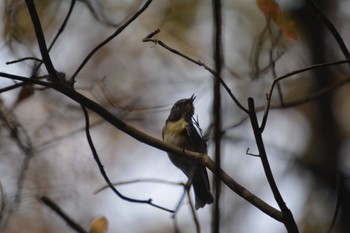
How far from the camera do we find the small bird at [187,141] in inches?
131

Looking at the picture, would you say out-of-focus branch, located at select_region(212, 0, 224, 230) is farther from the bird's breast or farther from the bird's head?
the bird's head

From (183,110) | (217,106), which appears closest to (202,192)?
(183,110)

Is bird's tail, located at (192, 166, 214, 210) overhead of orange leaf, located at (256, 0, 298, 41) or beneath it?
beneath

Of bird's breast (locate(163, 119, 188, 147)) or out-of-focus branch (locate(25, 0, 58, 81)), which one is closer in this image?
out-of-focus branch (locate(25, 0, 58, 81))

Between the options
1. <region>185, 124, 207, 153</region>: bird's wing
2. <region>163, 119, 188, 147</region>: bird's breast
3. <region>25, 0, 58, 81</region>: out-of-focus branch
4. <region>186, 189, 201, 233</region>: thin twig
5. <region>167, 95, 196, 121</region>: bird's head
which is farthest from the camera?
<region>167, 95, 196, 121</region>: bird's head

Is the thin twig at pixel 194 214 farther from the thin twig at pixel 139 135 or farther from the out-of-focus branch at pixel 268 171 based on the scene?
the out-of-focus branch at pixel 268 171

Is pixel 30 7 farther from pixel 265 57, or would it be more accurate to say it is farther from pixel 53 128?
pixel 265 57

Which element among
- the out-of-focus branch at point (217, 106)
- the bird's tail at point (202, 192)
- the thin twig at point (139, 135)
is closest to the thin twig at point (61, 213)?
the thin twig at point (139, 135)

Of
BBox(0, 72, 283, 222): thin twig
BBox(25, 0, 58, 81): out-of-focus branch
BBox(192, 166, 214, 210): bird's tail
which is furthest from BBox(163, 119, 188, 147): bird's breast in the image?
BBox(25, 0, 58, 81): out-of-focus branch

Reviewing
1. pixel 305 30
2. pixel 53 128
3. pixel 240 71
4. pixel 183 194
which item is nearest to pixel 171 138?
pixel 183 194

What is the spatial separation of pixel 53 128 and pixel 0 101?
1.51 metres

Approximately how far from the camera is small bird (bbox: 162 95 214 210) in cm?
334

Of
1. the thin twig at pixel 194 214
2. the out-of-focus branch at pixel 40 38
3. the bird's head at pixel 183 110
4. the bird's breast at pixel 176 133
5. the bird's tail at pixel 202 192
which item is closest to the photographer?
the out-of-focus branch at pixel 40 38

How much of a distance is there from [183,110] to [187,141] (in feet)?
1.12
